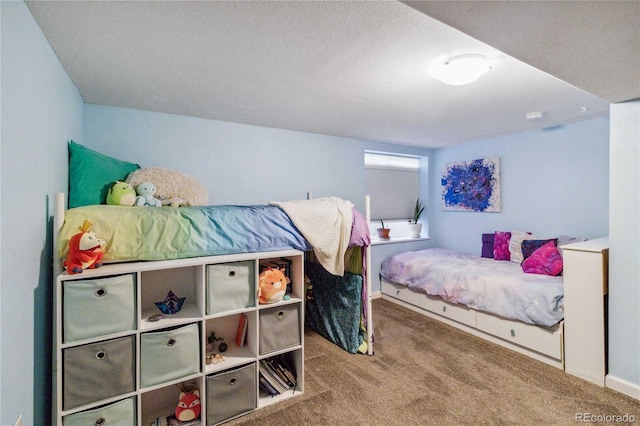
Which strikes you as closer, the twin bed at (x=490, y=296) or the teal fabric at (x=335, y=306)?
the twin bed at (x=490, y=296)

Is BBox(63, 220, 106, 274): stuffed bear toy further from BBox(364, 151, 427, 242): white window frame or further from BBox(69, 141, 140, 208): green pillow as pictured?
BBox(364, 151, 427, 242): white window frame

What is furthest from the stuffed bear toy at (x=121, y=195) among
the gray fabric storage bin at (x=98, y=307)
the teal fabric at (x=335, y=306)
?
the teal fabric at (x=335, y=306)

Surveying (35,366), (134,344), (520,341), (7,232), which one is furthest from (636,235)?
(35,366)

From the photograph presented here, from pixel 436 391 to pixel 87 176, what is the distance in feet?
9.71

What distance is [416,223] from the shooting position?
4.87m

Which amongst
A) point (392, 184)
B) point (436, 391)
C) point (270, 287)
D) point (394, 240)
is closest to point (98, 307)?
point (270, 287)

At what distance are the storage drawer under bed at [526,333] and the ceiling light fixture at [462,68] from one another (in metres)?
2.18

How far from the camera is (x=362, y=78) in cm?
207

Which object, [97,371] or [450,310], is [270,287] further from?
[450,310]

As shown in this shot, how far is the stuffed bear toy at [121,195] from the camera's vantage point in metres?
2.05

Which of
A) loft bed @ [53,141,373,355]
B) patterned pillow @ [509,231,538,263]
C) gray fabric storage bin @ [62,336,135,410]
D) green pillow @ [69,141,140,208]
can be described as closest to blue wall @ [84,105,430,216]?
loft bed @ [53,141,373,355]

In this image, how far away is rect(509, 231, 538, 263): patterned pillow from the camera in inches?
143

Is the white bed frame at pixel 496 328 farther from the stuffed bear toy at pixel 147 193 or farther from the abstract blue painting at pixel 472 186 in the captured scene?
the stuffed bear toy at pixel 147 193

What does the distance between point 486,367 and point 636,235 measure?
1.47 m
